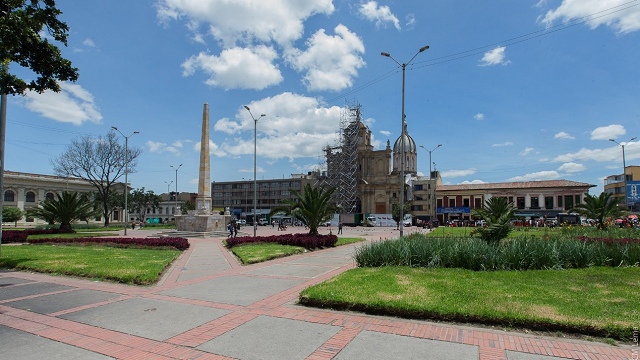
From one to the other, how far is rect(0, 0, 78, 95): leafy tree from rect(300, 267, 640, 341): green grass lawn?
1014 cm

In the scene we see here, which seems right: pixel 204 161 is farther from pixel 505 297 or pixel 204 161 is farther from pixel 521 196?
pixel 521 196

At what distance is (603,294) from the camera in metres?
7.60

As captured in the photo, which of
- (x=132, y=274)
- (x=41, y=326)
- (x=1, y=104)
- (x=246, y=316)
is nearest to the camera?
(x=41, y=326)

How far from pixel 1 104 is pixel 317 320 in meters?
15.1

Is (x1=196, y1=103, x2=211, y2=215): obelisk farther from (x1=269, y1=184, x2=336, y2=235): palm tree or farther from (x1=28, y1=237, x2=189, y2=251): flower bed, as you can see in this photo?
(x1=269, y1=184, x2=336, y2=235): palm tree

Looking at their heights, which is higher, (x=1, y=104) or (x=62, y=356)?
(x=1, y=104)

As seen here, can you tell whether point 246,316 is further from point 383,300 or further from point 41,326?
point 41,326

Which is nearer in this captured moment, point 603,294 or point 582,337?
point 582,337

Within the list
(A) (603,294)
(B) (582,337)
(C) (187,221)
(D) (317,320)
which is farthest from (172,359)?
(C) (187,221)

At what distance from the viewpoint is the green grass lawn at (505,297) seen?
609cm

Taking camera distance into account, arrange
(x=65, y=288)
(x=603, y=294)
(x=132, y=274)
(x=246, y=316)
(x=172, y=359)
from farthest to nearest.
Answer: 1. (x=132, y=274)
2. (x=65, y=288)
3. (x=603, y=294)
4. (x=246, y=316)
5. (x=172, y=359)

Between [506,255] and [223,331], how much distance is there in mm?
8636

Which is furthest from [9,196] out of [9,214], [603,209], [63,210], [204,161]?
[603,209]

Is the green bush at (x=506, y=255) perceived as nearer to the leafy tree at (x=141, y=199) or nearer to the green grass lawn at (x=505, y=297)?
the green grass lawn at (x=505, y=297)
